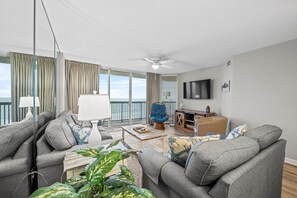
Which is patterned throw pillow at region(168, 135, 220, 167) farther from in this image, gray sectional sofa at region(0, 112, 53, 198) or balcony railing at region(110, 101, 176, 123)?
balcony railing at region(110, 101, 176, 123)

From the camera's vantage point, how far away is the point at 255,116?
9.25ft

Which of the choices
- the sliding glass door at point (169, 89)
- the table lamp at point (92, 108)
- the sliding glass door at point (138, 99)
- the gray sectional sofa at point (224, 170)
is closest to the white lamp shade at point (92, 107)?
the table lamp at point (92, 108)

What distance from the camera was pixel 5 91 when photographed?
1.37 metres

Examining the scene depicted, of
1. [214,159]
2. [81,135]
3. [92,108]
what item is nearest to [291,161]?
[214,159]

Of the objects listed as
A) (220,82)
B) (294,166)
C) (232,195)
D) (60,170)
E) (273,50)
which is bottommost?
(294,166)

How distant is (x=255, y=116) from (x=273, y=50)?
4.49 feet

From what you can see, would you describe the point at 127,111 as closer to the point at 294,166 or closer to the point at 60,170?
the point at 60,170

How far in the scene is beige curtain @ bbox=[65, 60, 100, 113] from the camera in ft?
12.6

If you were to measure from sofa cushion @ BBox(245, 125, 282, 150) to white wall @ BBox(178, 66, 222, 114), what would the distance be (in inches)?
121

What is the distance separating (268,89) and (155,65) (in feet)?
8.24

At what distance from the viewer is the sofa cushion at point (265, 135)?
3.74ft

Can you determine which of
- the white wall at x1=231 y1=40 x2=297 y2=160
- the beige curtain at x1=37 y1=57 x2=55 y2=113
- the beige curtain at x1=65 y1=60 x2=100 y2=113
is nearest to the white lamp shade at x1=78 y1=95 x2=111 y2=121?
the beige curtain at x1=37 y1=57 x2=55 y2=113

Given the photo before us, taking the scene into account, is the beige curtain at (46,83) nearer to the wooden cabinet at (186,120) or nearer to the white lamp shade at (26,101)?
the white lamp shade at (26,101)

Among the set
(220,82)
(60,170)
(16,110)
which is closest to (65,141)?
(60,170)
